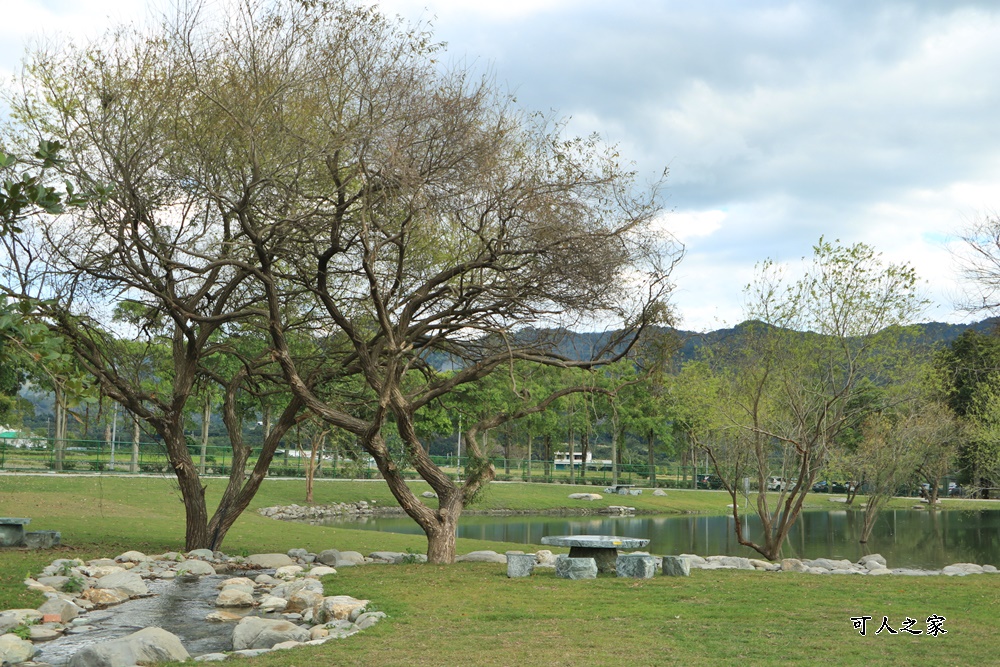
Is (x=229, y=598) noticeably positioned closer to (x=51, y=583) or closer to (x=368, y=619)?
(x=51, y=583)

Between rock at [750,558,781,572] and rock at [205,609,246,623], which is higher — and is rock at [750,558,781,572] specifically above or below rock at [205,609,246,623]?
below

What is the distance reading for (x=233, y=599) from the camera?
12688mm

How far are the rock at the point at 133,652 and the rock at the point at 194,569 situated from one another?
6.71 m

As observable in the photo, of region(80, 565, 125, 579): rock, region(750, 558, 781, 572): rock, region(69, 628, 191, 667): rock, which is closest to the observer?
region(69, 628, 191, 667): rock

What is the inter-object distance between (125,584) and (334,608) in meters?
4.48

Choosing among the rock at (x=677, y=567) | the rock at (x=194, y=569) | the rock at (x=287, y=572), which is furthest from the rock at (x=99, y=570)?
the rock at (x=677, y=567)

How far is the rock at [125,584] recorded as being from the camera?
525 inches

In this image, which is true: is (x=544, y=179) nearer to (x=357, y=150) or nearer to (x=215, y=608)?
(x=357, y=150)

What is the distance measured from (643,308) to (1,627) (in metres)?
10.8

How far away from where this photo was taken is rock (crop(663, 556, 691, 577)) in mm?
14969

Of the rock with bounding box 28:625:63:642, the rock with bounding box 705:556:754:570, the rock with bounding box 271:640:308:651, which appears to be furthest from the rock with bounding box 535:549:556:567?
the rock with bounding box 28:625:63:642

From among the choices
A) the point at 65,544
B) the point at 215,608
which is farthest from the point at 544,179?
the point at 65,544

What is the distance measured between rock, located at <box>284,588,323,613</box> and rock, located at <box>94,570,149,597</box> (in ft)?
8.77

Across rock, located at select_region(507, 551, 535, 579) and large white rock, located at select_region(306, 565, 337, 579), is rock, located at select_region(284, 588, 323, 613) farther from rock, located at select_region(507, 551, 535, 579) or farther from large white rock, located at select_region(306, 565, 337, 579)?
rock, located at select_region(507, 551, 535, 579)
